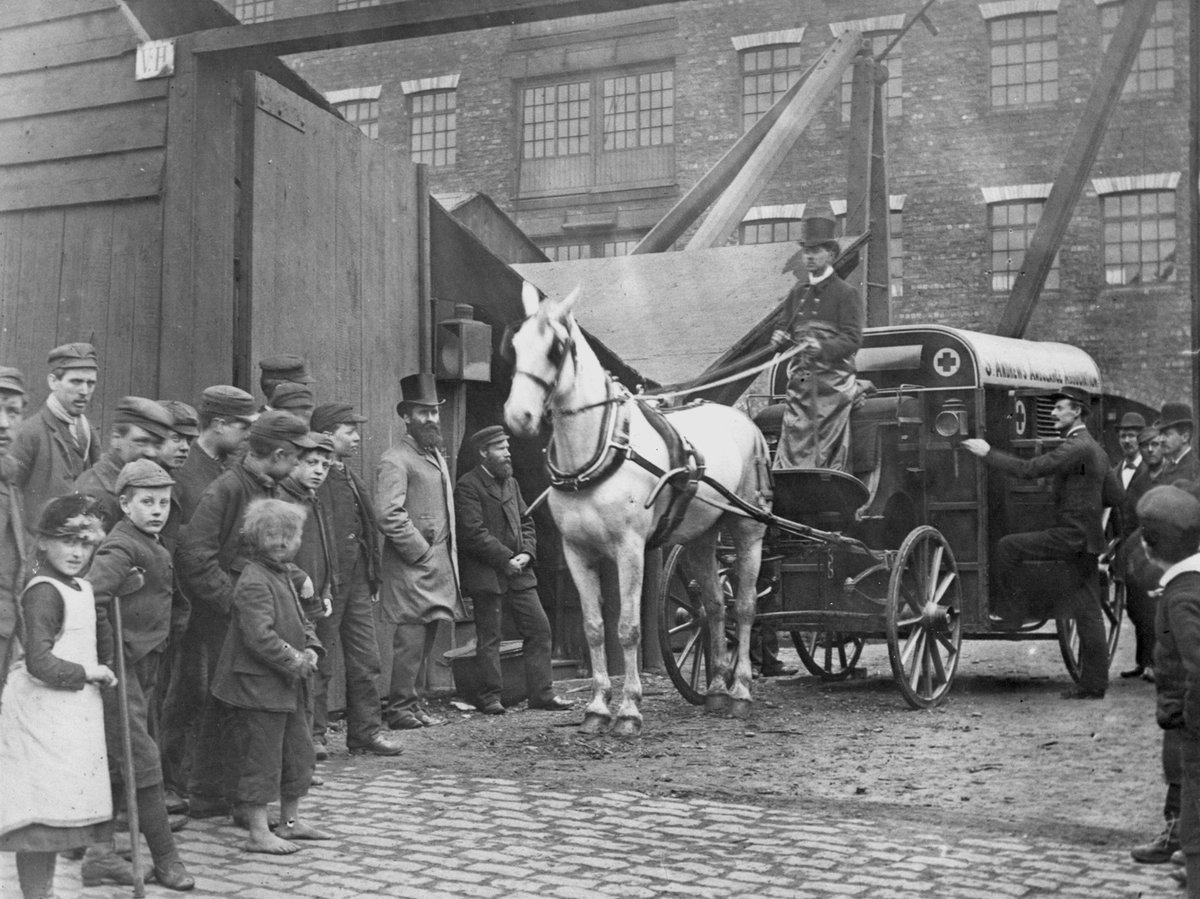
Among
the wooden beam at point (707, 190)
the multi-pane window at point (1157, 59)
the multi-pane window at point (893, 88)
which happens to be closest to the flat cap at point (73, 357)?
the wooden beam at point (707, 190)

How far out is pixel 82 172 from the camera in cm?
769

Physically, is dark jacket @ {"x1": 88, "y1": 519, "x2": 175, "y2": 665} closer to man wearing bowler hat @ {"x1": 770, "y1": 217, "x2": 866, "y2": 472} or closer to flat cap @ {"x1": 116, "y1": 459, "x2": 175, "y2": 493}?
flat cap @ {"x1": 116, "y1": 459, "x2": 175, "y2": 493}

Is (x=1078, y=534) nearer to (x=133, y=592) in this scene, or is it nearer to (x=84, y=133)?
(x=133, y=592)

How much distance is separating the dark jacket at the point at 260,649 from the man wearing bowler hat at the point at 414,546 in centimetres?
274

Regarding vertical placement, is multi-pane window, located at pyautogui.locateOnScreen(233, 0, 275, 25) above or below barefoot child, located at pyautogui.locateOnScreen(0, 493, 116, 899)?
above

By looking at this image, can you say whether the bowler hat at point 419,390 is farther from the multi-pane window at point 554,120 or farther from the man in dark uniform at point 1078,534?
the multi-pane window at point 554,120

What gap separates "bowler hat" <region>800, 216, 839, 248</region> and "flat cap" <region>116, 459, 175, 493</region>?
16.4 feet

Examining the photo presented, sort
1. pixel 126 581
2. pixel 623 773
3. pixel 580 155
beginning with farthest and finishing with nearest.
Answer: pixel 580 155 < pixel 623 773 < pixel 126 581

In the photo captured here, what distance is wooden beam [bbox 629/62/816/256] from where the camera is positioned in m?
14.0

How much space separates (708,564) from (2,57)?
5.24 m

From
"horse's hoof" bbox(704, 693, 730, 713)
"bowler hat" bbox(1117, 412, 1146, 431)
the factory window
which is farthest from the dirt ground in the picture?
the factory window

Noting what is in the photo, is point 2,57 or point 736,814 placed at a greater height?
point 2,57

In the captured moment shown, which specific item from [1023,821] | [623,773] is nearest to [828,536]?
[623,773]

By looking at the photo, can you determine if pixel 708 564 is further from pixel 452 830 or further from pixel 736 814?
pixel 452 830
